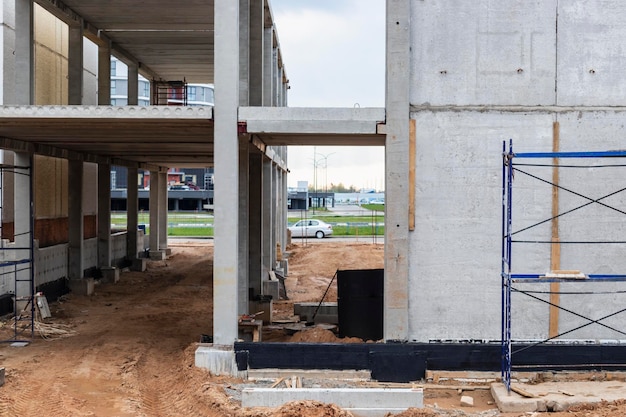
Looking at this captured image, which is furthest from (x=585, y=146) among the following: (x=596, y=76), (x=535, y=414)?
(x=535, y=414)

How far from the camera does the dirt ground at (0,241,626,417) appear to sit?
8938 millimetres

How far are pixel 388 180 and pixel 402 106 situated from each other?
4.21ft

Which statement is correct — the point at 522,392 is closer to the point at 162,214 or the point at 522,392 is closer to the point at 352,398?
the point at 352,398

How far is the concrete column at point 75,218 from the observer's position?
1862 centimetres

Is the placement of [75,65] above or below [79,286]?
above

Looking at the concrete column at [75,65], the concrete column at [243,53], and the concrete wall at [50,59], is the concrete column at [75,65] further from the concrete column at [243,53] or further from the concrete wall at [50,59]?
the concrete column at [243,53]

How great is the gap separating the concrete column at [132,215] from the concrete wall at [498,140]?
16.9m

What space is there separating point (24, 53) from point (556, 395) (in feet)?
45.8

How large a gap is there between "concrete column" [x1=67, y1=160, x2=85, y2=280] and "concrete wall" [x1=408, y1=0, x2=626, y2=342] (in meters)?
12.3

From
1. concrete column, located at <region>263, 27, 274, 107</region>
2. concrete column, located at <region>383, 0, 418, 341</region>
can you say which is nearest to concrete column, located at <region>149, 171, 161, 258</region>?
concrete column, located at <region>263, 27, 274, 107</region>

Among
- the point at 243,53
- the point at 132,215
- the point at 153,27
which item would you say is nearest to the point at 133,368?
the point at 243,53

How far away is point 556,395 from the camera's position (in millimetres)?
9172

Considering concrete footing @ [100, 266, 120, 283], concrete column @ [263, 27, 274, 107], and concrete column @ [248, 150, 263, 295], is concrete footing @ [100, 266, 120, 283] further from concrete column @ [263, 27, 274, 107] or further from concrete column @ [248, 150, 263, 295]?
concrete column @ [263, 27, 274, 107]

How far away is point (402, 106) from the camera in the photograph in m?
10.2
